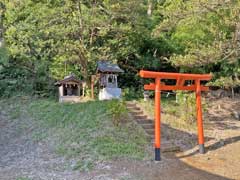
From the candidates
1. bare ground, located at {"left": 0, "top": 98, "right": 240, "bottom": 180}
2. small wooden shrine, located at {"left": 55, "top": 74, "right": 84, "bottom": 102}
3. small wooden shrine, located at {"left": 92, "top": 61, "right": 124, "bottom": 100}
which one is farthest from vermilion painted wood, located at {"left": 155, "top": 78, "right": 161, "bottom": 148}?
small wooden shrine, located at {"left": 55, "top": 74, "right": 84, "bottom": 102}

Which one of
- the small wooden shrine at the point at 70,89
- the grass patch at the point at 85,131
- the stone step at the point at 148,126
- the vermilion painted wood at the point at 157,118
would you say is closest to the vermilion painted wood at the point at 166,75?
the vermilion painted wood at the point at 157,118

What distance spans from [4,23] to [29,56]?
2.09 metres

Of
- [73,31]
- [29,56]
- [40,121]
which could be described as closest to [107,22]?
[73,31]

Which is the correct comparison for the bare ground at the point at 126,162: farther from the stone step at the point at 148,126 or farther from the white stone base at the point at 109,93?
the white stone base at the point at 109,93

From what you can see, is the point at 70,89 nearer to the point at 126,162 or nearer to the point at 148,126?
the point at 148,126

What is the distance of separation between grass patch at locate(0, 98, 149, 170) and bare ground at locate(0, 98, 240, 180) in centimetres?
25

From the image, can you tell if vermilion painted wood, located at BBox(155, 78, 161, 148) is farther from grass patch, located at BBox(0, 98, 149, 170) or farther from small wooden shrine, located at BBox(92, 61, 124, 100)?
small wooden shrine, located at BBox(92, 61, 124, 100)

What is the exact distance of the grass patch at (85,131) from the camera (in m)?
7.66

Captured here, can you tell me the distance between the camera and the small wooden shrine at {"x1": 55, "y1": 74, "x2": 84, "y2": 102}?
11.2 m

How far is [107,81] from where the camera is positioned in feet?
36.6

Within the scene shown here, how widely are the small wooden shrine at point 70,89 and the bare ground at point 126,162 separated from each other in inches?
68.6

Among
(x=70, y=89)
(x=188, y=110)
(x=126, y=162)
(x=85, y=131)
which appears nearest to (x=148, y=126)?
(x=188, y=110)

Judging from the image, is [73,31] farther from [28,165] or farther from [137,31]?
[28,165]

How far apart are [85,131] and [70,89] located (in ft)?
9.71
